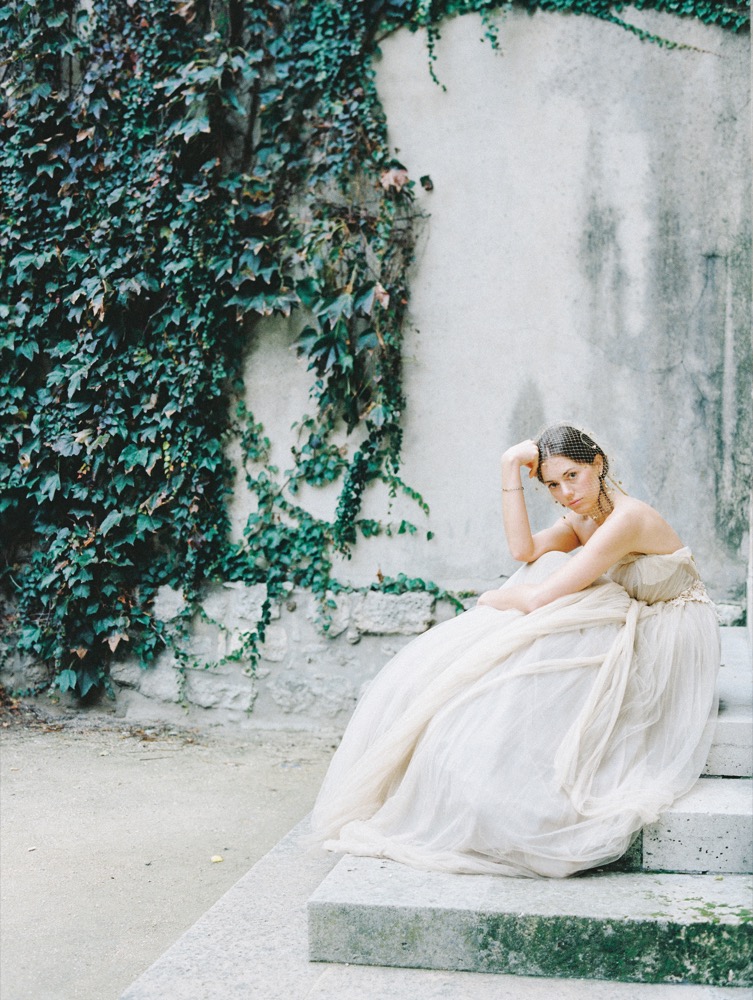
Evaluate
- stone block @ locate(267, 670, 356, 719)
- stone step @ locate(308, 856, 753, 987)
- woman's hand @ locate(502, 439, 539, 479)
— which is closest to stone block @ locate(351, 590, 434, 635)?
stone block @ locate(267, 670, 356, 719)

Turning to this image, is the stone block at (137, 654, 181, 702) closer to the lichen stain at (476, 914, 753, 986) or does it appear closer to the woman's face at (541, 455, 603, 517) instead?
the woman's face at (541, 455, 603, 517)

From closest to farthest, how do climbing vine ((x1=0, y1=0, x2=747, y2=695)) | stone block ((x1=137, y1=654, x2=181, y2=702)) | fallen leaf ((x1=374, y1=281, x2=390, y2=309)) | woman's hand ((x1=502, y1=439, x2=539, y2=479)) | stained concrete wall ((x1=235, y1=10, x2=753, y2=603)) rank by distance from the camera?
woman's hand ((x1=502, y1=439, x2=539, y2=479)) < stained concrete wall ((x1=235, y1=10, x2=753, y2=603)) < fallen leaf ((x1=374, y1=281, x2=390, y2=309)) < climbing vine ((x1=0, y1=0, x2=747, y2=695)) < stone block ((x1=137, y1=654, x2=181, y2=702))

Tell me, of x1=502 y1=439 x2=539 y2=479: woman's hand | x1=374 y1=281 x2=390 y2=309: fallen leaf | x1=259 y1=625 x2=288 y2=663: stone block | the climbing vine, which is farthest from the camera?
x1=259 y1=625 x2=288 y2=663: stone block

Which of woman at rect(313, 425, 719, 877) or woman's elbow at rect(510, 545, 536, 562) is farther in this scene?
woman's elbow at rect(510, 545, 536, 562)

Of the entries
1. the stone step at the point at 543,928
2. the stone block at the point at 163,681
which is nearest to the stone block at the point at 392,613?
the stone block at the point at 163,681

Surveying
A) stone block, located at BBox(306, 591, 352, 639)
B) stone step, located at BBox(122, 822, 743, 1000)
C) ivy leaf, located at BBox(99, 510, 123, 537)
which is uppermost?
ivy leaf, located at BBox(99, 510, 123, 537)

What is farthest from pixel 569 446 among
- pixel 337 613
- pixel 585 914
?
pixel 337 613

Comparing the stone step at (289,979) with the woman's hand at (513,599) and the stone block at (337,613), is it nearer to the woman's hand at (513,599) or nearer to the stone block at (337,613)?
the woman's hand at (513,599)

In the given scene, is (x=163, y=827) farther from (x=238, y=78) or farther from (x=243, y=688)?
(x=238, y=78)

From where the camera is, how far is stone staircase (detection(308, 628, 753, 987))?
7.48 feet

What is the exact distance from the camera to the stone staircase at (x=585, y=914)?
7.48ft

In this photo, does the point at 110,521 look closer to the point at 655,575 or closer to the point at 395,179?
the point at 395,179

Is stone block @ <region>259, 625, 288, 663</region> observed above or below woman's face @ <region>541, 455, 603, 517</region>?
below

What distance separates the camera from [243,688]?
206 inches
